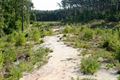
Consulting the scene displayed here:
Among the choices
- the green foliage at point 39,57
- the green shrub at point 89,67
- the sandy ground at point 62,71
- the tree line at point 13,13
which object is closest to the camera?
the sandy ground at point 62,71

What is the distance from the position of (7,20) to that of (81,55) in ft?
102

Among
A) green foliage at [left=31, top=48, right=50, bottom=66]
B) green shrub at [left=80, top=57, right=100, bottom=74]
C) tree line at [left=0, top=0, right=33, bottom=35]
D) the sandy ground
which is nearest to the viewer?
the sandy ground

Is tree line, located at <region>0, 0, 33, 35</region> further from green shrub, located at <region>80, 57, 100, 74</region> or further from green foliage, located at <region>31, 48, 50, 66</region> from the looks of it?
green shrub, located at <region>80, 57, 100, 74</region>

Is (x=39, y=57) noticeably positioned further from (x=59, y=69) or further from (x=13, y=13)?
(x=13, y=13)

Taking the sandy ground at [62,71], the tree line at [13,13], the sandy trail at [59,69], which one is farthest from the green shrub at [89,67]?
the tree line at [13,13]

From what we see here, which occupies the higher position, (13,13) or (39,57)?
(13,13)

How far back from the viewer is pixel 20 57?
19.7 metres

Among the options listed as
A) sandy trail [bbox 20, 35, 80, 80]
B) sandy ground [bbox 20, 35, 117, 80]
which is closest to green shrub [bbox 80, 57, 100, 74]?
sandy ground [bbox 20, 35, 117, 80]

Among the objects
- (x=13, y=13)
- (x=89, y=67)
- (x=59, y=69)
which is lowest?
(x=59, y=69)

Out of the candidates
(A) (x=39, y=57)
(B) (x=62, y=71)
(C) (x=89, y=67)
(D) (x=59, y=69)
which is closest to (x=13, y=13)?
(A) (x=39, y=57)

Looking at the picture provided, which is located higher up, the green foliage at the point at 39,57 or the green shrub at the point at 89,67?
the green shrub at the point at 89,67

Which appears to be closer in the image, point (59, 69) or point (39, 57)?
point (59, 69)

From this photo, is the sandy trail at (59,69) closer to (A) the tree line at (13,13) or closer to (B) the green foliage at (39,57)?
(B) the green foliage at (39,57)

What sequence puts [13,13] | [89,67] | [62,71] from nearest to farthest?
[89,67] < [62,71] < [13,13]
